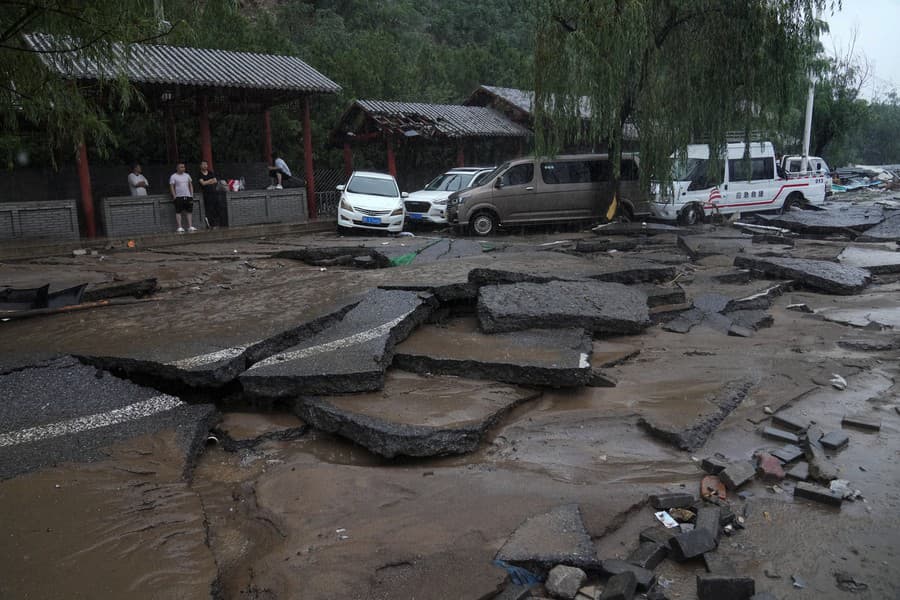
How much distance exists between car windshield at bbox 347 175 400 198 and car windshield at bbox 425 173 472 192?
150 cm

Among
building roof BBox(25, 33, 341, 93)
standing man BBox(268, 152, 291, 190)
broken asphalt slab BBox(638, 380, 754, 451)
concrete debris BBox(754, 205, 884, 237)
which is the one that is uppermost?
building roof BBox(25, 33, 341, 93)

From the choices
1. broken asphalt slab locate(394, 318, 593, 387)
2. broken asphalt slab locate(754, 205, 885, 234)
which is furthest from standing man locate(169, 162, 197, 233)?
broken asphalt slab locate(754, 205, 885, 234)

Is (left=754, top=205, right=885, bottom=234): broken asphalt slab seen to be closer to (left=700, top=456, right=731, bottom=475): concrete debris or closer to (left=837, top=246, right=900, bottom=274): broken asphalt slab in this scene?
(left=837, top=246, right=900, bottom=274): broken asphalt slab

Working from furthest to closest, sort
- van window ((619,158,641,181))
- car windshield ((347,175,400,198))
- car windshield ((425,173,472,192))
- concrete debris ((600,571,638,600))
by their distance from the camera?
car windshield ((425,173,472,192))
van window ((619,158,641,181))
car windshield ((347,175,400,198))
concrete debris ((600,571,638,600))

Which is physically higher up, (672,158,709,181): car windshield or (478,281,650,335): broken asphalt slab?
(672,158,709,181): car windshield

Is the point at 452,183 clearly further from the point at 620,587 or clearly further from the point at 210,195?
the point at 620,587

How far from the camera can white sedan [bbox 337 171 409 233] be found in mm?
15219

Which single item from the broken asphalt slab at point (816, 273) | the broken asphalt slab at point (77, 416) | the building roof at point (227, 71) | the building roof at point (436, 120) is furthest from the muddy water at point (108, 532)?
the building roof at point (436, 120)

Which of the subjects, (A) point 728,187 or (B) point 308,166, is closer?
(A) point 728,187

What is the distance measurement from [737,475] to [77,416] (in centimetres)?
373

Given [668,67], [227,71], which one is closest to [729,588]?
[668,67]

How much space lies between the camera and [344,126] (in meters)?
20.2

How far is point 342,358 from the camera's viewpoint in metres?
4.65

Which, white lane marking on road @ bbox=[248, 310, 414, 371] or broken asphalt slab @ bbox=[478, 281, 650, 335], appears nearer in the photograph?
white lane marking on road @ bbox=[248, 310, 414, 371]
